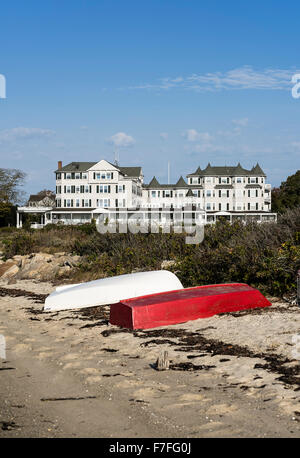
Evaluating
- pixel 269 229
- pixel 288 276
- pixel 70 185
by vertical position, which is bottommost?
pixel 288 276

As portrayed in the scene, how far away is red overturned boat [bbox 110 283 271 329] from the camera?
1106 cm

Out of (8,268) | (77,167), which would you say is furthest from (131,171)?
(8,268)

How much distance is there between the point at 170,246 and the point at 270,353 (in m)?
12.4

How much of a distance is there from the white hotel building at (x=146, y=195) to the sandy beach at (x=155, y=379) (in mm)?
49549

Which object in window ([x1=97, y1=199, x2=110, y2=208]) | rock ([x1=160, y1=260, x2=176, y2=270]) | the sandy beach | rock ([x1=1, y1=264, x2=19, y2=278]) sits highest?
window ([x1=97, y1=199, x2=110, y2=208])

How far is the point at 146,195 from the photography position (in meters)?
80.8

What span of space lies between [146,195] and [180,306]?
6968cm

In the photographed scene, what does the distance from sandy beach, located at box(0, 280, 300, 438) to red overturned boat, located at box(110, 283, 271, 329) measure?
29 cm

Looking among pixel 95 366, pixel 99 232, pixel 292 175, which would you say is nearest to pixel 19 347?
pixel 95 366

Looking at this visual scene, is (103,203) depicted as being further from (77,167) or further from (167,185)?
(167,185)

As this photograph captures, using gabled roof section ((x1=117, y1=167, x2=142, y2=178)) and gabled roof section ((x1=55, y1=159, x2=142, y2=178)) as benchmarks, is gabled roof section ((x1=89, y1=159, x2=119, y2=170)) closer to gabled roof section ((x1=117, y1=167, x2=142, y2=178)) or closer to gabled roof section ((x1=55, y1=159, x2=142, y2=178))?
gabled roof section ((x1=55, y1=159, x2=142, y2=178))

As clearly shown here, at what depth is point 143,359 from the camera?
8609mm

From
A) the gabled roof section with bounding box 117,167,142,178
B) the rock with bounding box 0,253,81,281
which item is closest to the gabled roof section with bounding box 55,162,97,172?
the gabled roof section with bounding box 117,167,142,178
